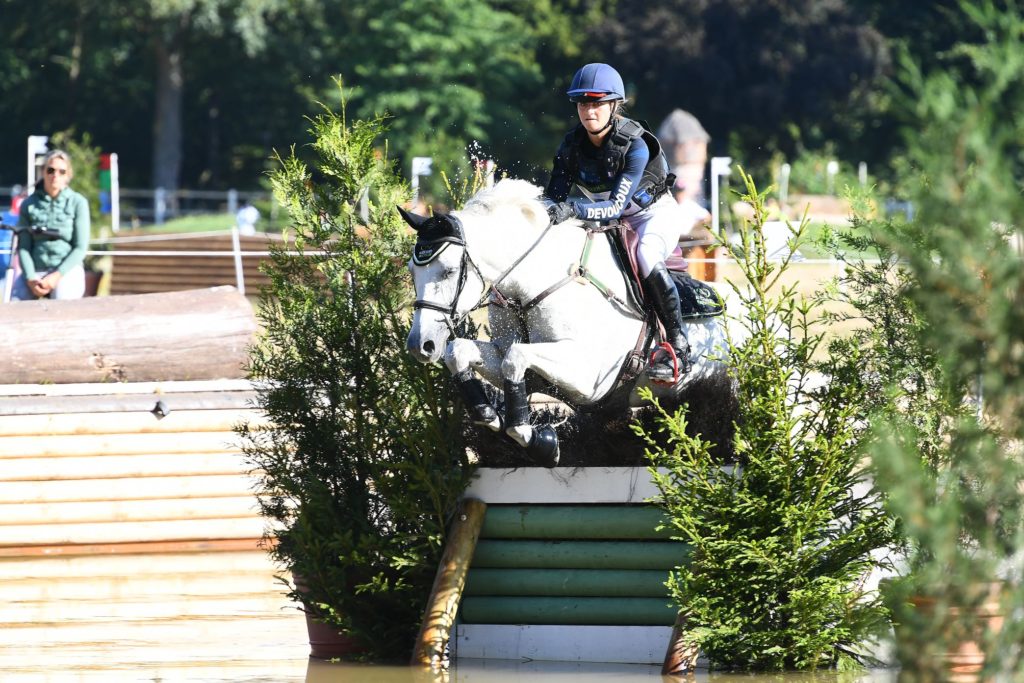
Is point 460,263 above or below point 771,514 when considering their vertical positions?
above

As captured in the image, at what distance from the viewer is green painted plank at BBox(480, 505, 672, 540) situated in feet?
20.4

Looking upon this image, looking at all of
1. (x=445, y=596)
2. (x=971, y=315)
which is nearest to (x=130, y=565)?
(x=445, y=596)

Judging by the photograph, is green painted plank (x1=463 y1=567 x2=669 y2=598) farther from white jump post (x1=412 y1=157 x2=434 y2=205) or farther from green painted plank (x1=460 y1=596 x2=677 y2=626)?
white jump post (x1=412 y1=157 x2=434 y2=205)

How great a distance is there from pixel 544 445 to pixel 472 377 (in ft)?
1.31

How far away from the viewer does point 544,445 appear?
20.2ft

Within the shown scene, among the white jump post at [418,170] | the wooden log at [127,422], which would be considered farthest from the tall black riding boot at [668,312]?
the wooden log at [127,422]

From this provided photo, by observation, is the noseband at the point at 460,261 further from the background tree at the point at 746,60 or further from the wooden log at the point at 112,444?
the background tree at the point at 746,60

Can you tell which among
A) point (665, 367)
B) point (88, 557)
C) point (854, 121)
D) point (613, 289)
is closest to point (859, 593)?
point (665, 367)

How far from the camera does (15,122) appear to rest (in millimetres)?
43688

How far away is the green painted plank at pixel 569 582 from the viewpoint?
20.4 ft

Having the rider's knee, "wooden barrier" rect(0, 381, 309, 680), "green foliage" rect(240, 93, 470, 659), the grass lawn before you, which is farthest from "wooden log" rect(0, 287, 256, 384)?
the grass lawn

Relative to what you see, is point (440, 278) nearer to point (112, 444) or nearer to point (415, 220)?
point (415, 220)

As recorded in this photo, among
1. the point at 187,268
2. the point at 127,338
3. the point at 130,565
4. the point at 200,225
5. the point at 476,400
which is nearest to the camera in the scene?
the point at 476,400

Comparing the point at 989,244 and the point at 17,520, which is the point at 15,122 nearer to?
the point at 17,520
